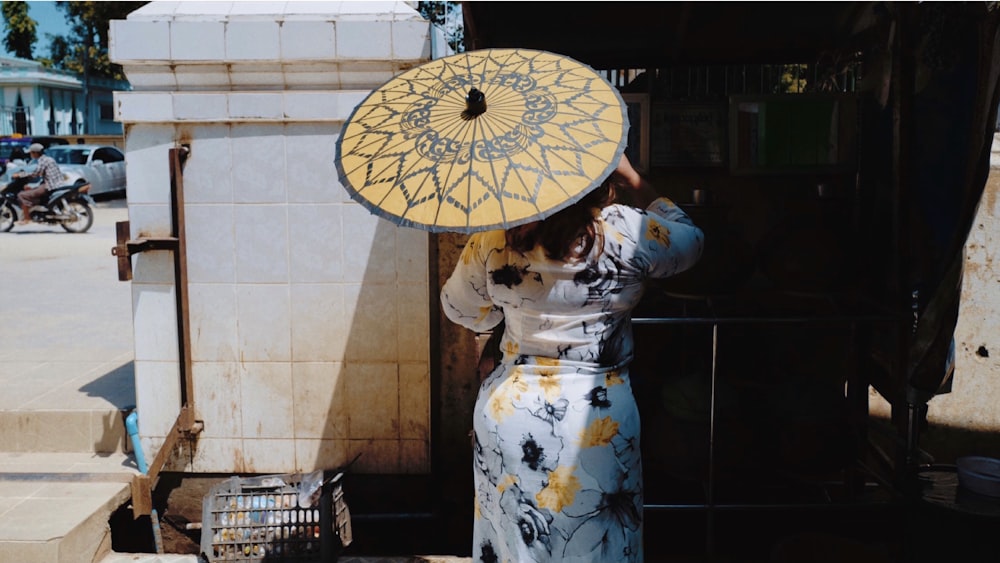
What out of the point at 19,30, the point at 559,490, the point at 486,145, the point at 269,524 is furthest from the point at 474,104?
the point at 19,30

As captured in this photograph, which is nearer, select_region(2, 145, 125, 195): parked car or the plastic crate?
the plastic crate

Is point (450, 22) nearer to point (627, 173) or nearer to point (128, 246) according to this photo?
point (128, 246)

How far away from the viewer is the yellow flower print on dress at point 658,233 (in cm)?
204

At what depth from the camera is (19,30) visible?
40531mm

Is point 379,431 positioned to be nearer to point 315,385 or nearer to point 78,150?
point 315,385

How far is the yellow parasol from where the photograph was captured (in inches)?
70.9

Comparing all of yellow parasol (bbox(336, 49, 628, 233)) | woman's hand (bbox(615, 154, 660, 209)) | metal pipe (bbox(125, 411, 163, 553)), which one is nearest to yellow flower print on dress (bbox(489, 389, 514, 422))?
yellow parasol (bbox(336, 49, 628, 233))

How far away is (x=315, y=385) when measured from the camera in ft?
12.7

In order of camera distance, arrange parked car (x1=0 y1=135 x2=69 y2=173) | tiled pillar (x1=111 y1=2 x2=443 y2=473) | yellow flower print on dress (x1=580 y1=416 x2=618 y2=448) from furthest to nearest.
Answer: parked car (x1=0 y1=135 x2=69 y2=173)
tiled pillar (x1=111 y1=2 x2=443 y2=473)
yellow flower print on dress (x1=580 y1=416 x2=618 y2=448)

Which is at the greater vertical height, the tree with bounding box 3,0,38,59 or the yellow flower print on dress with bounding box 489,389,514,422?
the tree with bounding box 3,0,38,59

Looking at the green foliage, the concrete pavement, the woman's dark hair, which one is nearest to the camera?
the woman's dark hair

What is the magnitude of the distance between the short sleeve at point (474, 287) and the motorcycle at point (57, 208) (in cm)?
1415

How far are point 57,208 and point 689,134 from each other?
1352 cm

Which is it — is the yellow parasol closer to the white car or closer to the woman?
the woman
